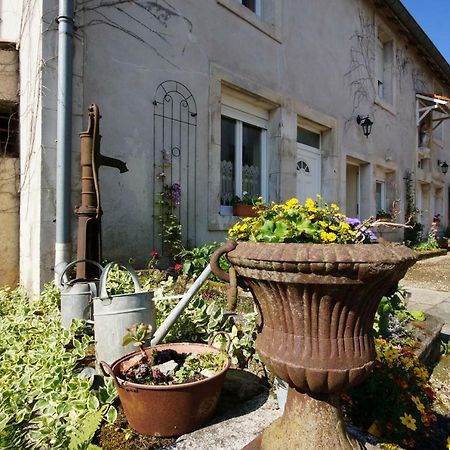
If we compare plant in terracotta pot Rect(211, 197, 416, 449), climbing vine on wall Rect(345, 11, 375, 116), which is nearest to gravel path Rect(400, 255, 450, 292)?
climbing vine on wall Rect(345, 11, 375, 116)

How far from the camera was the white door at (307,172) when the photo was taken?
21.2 ft

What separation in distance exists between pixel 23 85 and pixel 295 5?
4.67 meters

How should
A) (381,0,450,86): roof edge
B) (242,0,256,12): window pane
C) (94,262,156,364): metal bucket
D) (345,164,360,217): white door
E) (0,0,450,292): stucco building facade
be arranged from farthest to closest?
(345,164,360,217): white door < (381,0,450,86): roof edge < (242,0,256,12): window pane < (0,0,450,292): stucco building facade < (94,262,156,364): metal bucket

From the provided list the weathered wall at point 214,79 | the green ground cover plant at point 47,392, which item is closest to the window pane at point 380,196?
the weathered wall at point 214,79

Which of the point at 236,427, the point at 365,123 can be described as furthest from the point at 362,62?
the point at 236,427

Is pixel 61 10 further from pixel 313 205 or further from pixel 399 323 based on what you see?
pixel 399 323

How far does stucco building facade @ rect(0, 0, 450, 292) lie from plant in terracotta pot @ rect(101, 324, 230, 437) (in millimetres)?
1915

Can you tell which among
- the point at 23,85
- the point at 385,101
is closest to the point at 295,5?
the point at 385,101

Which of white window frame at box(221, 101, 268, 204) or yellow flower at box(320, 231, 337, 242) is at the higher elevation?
white window frame at box(221, 101, 268, 204)

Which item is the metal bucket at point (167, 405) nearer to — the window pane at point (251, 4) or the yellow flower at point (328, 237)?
the yellow flower at point (328, 237)

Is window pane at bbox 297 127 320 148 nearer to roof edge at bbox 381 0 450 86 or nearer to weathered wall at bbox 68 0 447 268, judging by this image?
weathered wall at bbox 68 0 447 268

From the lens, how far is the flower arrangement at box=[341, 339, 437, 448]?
1.65 meters

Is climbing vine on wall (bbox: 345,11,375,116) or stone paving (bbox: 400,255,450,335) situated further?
climbing vine on wall (bbox: 345,11,375,116)

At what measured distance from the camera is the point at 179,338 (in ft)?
7.19
